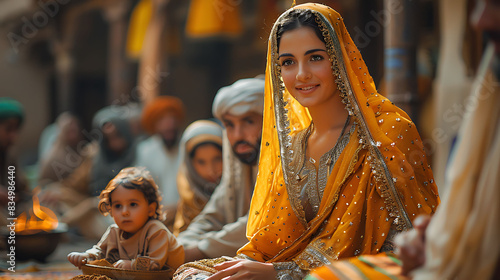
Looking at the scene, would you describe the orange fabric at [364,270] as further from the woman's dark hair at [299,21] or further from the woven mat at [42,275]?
the woven mat at [42,275]

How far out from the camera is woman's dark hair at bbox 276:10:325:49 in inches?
105

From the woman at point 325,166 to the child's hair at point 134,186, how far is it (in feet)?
1.50

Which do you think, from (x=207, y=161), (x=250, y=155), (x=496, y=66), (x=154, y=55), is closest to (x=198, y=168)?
(x=207, y=161)

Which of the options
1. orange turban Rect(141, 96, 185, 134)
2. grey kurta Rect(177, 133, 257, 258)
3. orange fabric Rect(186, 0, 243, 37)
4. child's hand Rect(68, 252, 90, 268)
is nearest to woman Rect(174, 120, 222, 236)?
grey kurta Rect(177, 133, 257, 258)

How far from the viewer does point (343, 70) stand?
8.68ft

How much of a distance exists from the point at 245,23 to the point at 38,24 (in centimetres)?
581

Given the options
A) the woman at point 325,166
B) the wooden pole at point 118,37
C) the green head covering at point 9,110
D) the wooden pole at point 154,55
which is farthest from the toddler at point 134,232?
the wooden pole at point 118,37

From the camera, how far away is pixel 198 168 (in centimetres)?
462

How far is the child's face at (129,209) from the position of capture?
305 centimetres

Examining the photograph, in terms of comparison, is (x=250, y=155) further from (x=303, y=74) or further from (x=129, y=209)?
(x=303, y=74)

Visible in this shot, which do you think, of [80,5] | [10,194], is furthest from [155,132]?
[80,5]

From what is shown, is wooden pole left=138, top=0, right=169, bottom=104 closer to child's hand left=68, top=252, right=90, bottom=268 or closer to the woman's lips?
child's hand left=68, top=252, right=90, bottom=268

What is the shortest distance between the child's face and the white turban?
1008mm

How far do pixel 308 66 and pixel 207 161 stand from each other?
6.76 ft
